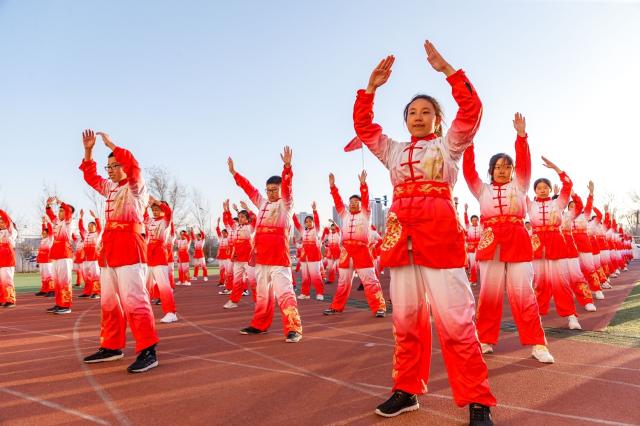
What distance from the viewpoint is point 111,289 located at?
503 centimetres

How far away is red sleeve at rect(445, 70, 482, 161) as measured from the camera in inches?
119

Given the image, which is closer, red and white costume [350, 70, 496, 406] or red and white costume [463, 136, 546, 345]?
red and white costume [350, 70, 496, 406]

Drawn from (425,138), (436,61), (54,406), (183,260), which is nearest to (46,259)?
(183,260)

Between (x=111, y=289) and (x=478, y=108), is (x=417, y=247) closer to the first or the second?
(x=478, y=108)

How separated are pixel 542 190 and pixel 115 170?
6.26m

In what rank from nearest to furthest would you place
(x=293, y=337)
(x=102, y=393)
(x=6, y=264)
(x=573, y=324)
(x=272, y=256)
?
(x=102, y=393) → (x=293, y=337) → (x=272, y=256) → (x=573, y=324) → (x=6, y=264)

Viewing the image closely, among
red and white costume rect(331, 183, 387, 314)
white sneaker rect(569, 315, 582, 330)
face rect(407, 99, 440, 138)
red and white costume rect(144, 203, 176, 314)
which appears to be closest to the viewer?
face rect(407, 99, 440, 138)

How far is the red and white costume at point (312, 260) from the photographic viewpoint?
12602 millimetres

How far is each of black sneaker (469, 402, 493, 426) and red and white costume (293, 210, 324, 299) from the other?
375 inches

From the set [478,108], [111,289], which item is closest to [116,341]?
[111,289]

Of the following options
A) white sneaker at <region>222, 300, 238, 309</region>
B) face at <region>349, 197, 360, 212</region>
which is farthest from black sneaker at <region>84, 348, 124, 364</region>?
face at <region>349, 197, 360, 212</region>

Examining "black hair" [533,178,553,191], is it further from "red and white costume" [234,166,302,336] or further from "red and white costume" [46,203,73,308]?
"red and white costume" [46,203,73,308]

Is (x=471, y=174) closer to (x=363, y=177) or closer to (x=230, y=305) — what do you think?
(x=363, y=177)

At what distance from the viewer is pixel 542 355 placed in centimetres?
477
